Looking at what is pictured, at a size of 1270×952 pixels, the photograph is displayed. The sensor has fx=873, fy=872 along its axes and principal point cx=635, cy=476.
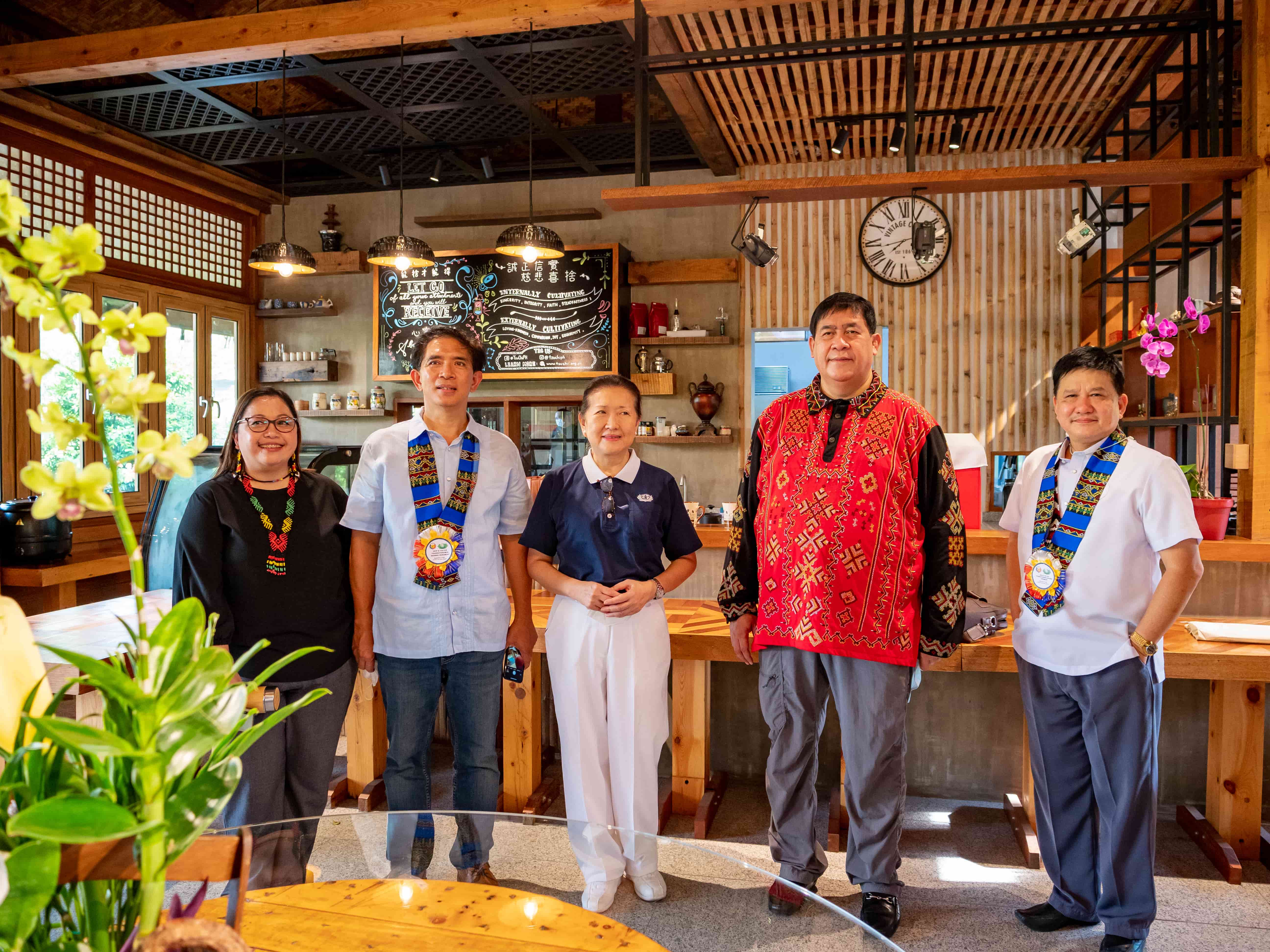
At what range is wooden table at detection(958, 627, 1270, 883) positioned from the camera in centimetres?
274

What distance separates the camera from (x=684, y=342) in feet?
20.6

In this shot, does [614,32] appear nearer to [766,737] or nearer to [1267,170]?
[1267,170]

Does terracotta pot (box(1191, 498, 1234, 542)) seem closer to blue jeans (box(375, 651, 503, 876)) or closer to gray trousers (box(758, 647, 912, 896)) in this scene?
gray trousers (box(758, 647, 912, 896))

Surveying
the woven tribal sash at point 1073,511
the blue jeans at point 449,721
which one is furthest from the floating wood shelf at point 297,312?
the woven tribal sash at point 1073,511

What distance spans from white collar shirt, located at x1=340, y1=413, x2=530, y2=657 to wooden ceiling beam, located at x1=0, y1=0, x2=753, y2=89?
236 centimetres

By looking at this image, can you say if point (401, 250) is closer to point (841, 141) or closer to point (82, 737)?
point (841, 141)

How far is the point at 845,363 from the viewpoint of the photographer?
235cm

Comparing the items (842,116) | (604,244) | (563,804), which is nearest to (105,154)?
(604,244)

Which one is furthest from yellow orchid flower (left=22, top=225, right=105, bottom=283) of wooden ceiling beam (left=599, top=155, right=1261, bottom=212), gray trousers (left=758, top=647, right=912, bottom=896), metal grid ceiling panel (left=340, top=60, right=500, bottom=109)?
metal grid ceiling panel (left=340, top=60, right=500, bottom=109)

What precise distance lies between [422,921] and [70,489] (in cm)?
75

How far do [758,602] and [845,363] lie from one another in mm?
703

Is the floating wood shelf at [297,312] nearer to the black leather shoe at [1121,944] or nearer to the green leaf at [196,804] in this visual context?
the black leather shoe at [1121,944]

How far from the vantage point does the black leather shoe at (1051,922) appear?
7.77 ft

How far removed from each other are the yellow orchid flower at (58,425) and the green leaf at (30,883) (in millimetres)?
290
